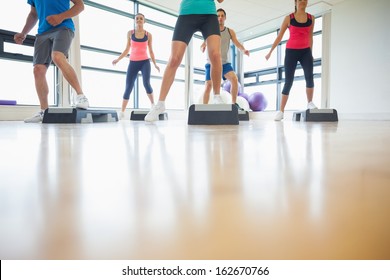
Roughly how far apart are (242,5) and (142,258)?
645cm

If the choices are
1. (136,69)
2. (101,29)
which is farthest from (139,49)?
(101,29)

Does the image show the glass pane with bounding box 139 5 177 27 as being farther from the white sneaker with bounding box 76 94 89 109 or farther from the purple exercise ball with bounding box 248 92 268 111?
the white sneaker with bounding box 76 94 89 109

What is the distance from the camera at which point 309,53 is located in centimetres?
275

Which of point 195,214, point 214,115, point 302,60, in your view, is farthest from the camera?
point 302,60

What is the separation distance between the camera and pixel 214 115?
1792 millimetres

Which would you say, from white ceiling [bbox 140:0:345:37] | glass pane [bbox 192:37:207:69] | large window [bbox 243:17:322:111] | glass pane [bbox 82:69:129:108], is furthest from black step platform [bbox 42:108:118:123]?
large window [bbox 243:17:322:111]

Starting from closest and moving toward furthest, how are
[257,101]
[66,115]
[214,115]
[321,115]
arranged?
[214,115] → [66,115] → [321,115] → [257,101]

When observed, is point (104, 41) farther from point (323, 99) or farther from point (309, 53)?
point (323, 99)

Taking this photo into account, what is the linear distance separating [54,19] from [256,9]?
16.5 ft

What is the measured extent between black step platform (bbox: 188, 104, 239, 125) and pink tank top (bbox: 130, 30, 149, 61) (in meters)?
1.99

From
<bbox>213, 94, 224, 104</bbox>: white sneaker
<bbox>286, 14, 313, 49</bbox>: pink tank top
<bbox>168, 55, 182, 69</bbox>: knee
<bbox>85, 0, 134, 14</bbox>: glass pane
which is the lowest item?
<bbox>213, 94, 224, 104</bbox>: white sneaker

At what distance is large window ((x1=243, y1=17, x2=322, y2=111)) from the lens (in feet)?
20.3

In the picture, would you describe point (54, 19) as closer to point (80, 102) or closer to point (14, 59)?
point (80, 102)

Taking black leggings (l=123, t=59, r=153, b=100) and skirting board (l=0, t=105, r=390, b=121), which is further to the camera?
skirting board (l=0, t=105, r=390, b=121)
